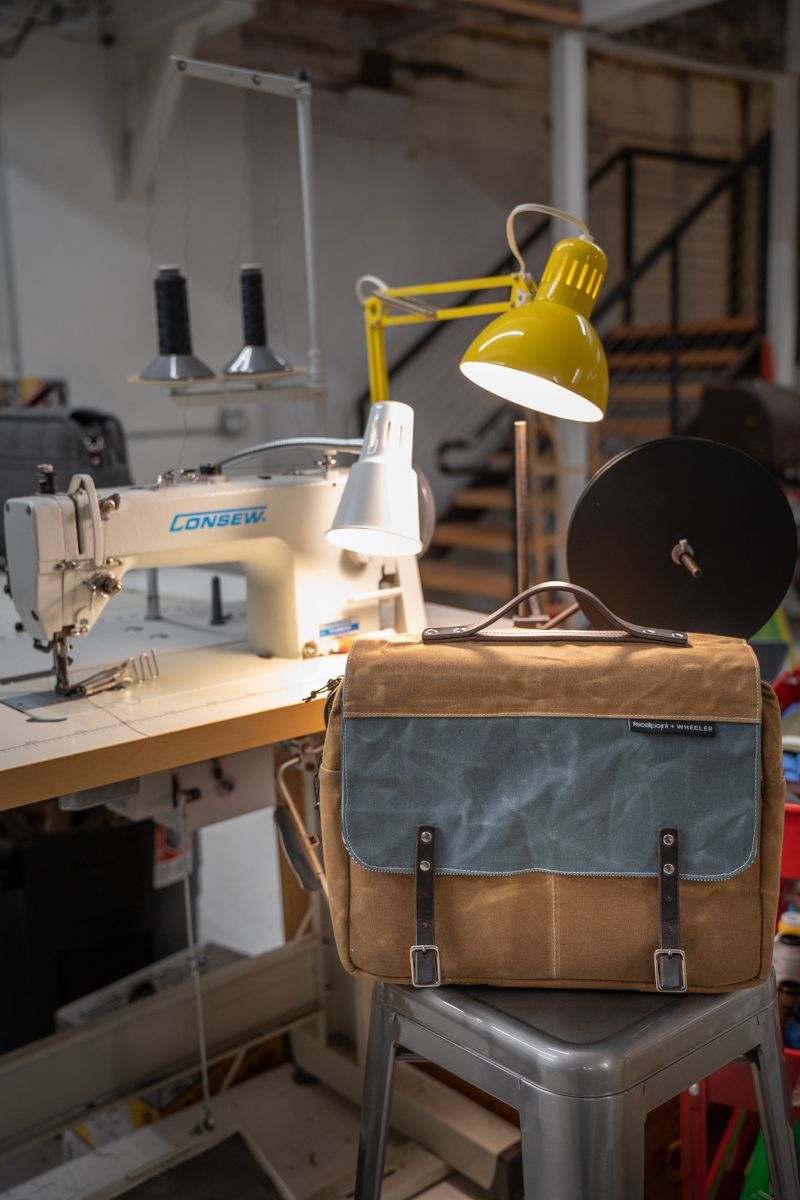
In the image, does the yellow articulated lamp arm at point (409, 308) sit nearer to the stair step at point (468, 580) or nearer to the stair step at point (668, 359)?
the stair step at point (468, 580)

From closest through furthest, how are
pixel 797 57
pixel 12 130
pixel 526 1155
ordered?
1. pixel 526 1155
2. pixel 12 130
3. pixel 797 57

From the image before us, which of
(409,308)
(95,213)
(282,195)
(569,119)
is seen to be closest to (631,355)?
(569,119)

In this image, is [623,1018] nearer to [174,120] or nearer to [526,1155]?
[526,1155]

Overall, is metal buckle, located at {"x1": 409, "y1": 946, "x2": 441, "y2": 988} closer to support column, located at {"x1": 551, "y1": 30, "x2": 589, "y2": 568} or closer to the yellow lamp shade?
the yellow lamp shade

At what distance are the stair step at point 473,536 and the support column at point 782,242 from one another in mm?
1684

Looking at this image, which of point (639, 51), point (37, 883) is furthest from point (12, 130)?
point (37, 883)

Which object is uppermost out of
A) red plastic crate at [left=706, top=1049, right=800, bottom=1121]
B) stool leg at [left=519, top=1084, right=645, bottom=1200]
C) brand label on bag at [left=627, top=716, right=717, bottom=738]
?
brand label on bag at [left=627, top=716, right=717, bottom=738]

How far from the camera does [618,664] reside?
3.94ft

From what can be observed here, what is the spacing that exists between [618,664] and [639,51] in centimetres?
436

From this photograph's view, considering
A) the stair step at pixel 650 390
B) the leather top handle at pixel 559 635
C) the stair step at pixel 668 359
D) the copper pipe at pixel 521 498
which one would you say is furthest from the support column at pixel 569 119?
the leather top handle at pixel 559 635

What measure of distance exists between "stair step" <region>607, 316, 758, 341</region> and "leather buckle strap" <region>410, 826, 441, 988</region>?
538 centimetres

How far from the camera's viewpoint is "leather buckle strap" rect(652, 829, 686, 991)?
1.20 meters

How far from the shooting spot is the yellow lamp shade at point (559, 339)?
4.63 feet

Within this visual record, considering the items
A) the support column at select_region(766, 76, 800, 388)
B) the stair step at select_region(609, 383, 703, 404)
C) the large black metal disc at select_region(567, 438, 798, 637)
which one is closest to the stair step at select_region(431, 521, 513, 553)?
the stair step at select_region(609, 383, 703, 404)
